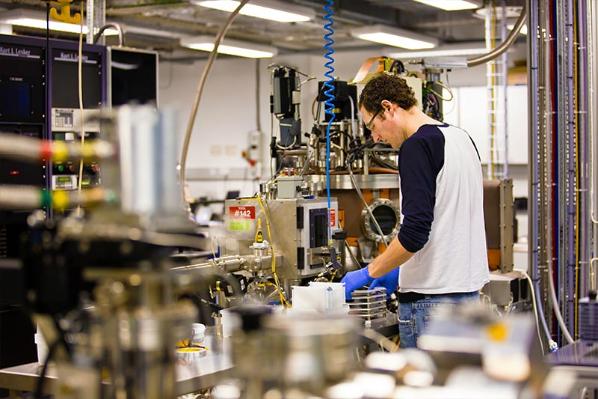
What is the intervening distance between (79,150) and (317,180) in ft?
8.83

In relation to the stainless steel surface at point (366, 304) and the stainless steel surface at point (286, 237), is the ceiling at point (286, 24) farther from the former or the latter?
the stainless steel surface at point (366, 304)

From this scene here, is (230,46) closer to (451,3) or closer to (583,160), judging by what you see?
(451,3)

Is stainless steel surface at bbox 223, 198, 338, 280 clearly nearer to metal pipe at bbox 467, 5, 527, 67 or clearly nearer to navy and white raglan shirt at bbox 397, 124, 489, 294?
navy and white raglan shirt at bbox 397, 124, 489, 294

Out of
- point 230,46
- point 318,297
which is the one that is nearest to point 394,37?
point 230,46

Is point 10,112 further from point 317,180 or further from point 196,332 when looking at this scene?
point 196,332

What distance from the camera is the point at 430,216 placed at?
2760mm

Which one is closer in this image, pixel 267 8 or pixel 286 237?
pixel 286 237

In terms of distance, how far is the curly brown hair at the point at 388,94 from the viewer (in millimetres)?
2949

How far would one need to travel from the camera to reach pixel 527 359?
1224 millimetres

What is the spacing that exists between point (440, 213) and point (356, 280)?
0.44 m

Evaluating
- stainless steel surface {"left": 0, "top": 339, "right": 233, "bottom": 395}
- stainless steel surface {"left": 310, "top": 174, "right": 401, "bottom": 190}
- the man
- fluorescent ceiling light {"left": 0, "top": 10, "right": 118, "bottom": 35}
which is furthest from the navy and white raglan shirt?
fluorescent ceiling light {"left": 0, "top": 10, "right": 118, "bottom": 35}

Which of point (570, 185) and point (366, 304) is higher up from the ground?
point (570, 185)

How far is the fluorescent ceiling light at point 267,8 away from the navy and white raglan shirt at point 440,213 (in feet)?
11.1

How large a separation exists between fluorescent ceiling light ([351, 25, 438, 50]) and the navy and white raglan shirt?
4.87 m
